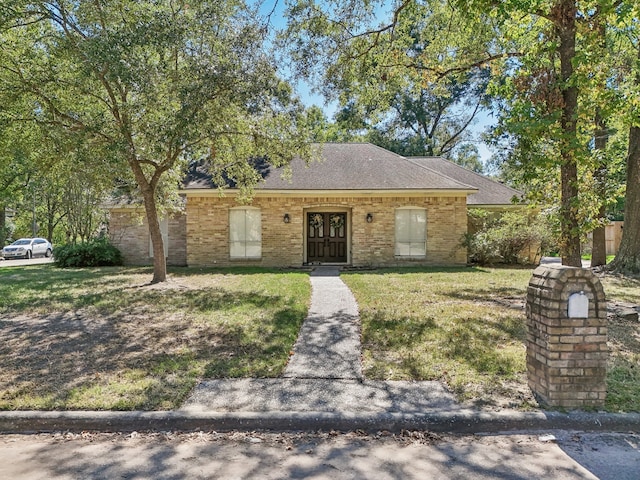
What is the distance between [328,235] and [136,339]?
11554mm

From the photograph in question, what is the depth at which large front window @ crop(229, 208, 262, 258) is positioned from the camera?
52.3 feet

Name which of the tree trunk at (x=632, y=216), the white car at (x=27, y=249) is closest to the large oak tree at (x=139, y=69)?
the tree trunk at (x=632, y=216)

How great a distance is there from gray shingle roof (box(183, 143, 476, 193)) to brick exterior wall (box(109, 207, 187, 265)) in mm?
2248

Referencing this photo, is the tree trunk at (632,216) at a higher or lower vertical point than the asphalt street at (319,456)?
higher

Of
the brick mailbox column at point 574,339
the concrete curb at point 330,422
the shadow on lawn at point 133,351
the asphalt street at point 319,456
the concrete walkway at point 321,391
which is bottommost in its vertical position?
the asphalt street at point 319,456

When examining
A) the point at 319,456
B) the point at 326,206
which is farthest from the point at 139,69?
the point at 326,206

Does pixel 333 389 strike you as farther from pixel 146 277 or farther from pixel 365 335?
pixel 146 277

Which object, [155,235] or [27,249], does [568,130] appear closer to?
[155,235]

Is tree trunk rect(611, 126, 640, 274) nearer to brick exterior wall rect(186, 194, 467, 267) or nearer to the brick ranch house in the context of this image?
the brick ranch house

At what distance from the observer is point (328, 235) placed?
17.1m

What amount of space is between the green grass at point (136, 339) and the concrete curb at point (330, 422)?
0.20m

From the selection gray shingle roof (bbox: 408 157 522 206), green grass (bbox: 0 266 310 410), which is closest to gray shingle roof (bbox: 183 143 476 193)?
gray shingle roof (bbox: 408 157 522 206)

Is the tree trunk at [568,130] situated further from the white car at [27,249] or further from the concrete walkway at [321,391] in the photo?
the white car at [27,249]

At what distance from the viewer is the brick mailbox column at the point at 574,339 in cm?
371
